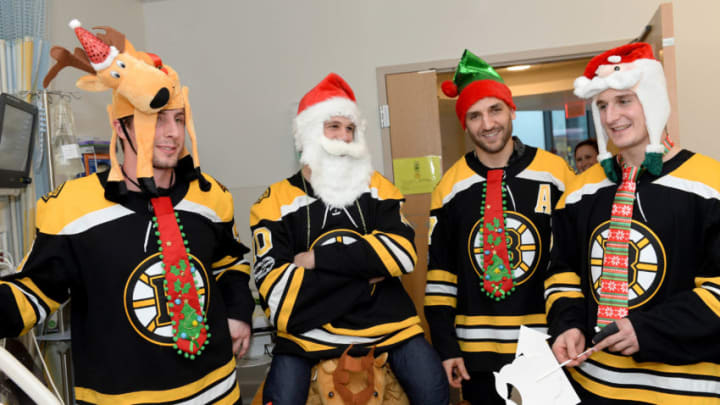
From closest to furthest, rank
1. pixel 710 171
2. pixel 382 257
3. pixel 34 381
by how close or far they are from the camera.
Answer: pixel 34 381 → pixel 710 171 → pixel 382 257

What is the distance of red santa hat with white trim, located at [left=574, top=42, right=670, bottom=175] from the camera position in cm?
150

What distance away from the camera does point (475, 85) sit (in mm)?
2189

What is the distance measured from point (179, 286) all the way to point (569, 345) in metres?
1.22

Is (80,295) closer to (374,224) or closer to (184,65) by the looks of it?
(374,224)

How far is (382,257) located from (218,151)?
7.86ft

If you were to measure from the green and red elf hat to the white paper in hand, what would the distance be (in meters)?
1.15

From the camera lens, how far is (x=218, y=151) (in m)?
3.89

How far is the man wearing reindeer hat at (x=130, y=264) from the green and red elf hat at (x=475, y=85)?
3.97ft

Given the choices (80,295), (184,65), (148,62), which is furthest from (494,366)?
(184,65)

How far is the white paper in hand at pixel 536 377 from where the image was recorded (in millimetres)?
1249

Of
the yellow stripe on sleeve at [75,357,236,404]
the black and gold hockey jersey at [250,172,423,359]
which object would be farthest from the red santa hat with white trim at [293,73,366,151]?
the yellow stripe on sleeve at [75,357,236,404]

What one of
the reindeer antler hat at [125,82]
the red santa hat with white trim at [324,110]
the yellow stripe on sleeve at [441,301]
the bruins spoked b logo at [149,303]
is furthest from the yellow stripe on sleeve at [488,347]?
Result: the reindeer antler hat at [125,82]

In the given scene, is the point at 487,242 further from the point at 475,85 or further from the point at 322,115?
the point at 322,115

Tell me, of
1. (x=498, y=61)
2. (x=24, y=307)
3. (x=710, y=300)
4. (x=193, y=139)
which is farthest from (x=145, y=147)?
(x=498, y=61)
